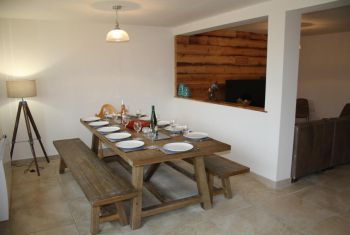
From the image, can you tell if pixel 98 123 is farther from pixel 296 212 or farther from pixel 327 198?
pixel 327 198

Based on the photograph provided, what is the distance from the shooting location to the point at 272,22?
3189 mm

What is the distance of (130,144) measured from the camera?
104 inches

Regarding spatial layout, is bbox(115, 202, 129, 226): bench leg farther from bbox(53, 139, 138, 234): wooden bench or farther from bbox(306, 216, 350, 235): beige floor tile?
bbox(306, 216, 350, 235): beige floor tile

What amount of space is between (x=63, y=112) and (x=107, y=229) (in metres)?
2.55

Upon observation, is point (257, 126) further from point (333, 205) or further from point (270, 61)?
point (333, 205)

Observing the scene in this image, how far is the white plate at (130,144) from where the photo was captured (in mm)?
2562

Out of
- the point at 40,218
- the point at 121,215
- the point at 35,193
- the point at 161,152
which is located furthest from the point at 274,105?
the point at 35,193

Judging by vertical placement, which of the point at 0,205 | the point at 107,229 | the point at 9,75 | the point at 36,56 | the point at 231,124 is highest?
the point at 36,56

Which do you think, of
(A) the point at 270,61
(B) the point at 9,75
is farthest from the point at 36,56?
(A) the point at 270,61

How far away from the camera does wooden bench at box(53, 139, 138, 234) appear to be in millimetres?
2229

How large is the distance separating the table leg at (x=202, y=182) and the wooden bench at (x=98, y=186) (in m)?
0.67

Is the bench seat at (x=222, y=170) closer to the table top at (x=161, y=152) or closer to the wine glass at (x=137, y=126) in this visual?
the table top at (x=161, y=152)

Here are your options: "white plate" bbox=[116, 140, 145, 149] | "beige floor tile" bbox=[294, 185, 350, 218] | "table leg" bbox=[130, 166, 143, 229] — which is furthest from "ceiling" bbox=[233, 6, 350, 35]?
"table leg" bbox=[130, 166, 143, 229]

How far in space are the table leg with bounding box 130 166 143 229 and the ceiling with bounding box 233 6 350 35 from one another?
3268 millimetres
